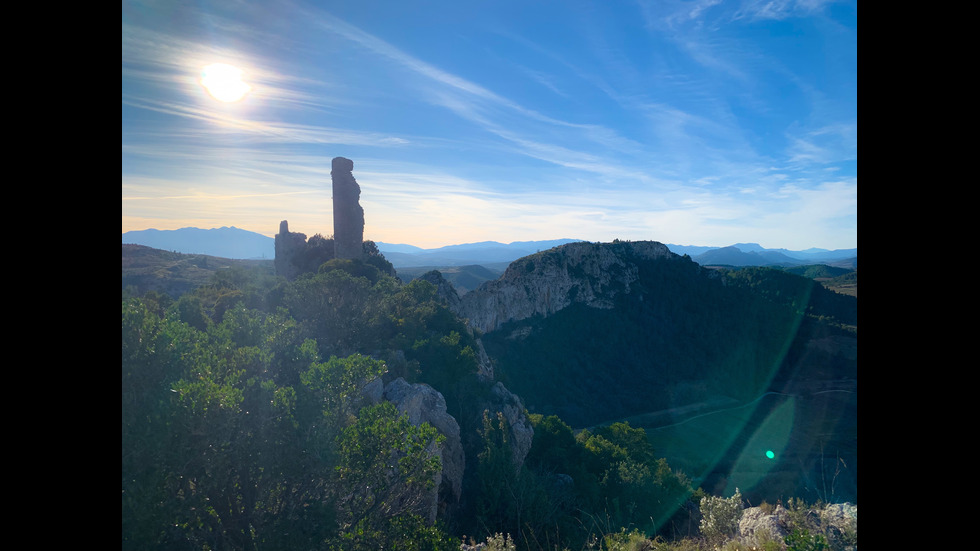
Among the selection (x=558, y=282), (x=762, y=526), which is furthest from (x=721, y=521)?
(x=558, y=282)

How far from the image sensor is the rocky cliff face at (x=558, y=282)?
48.2 m

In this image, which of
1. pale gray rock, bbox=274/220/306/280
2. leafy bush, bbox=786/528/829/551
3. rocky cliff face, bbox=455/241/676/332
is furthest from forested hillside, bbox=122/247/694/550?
rocky cliff face, bbox=455/241/676/332

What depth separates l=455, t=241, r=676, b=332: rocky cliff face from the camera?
48.2m

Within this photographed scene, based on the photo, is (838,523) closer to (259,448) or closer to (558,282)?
(259,448)

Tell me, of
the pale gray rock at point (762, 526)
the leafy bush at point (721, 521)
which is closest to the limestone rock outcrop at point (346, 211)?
the leafy bush at point (721, 521)

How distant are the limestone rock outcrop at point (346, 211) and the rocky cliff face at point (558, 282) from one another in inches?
752

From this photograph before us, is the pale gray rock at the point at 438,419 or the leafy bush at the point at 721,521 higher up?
the leafy bush at the point at 721,521

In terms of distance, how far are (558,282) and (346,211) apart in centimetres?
2864

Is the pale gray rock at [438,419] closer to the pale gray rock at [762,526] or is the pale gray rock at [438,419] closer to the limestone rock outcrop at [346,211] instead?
the pale gray rock at [762,526]

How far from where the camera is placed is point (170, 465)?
16.2 ft

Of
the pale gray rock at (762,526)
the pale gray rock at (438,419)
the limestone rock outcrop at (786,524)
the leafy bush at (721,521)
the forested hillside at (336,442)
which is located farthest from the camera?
the pale gray rock at (438,419)
